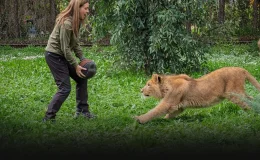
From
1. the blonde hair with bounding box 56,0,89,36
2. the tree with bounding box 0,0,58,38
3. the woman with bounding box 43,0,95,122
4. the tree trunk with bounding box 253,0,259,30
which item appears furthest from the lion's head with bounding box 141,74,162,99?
the tree trunk with bounding box 253,0,259,30

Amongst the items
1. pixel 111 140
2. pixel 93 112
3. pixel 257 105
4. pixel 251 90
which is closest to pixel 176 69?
pixel 251 90

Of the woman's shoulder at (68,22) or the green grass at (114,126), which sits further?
the woman's shoulder at (68,22)

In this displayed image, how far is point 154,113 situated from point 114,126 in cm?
62

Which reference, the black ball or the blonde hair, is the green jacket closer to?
the blonde hair

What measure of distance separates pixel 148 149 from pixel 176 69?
275 inches

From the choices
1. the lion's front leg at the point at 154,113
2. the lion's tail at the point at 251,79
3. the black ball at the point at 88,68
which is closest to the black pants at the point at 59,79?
the black ball at the point at 88,68

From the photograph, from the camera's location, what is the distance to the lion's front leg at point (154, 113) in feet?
24.5

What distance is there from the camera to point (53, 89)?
11.0 meters

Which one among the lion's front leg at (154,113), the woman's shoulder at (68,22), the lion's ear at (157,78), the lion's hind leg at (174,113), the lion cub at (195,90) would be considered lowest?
the lion's hind leg at (174,113)

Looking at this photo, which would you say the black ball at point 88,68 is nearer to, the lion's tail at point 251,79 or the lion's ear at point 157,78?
the lion's ear at point 157,78

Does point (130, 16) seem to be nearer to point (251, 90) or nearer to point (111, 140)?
point (251, 90)

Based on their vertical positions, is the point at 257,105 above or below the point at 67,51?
below

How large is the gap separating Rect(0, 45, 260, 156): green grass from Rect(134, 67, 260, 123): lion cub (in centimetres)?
19

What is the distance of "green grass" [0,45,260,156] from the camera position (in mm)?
5656
